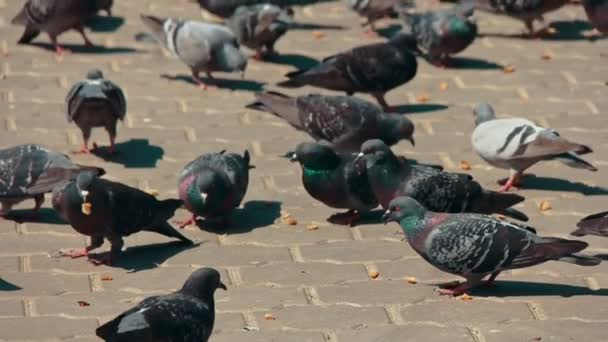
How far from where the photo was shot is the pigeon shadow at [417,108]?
1375 centimetres

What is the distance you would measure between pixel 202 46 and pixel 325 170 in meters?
3.55

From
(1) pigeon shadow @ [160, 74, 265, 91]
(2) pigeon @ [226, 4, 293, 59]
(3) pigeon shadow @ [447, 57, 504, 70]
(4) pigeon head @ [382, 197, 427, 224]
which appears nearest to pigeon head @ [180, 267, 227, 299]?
(4) pigeon head @ [382, 197, 427, 224]

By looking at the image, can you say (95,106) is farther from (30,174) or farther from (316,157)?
(316,157)

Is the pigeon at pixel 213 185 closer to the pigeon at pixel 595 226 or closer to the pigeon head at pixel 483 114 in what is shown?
the pigeon head at pixel 483 114

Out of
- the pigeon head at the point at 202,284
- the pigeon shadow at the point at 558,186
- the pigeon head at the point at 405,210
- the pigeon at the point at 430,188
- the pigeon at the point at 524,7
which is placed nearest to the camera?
the pigeon head at the point at 202,284

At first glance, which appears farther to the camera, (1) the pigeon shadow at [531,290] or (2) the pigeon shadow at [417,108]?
(2) the pigeon shadow at [417,108]

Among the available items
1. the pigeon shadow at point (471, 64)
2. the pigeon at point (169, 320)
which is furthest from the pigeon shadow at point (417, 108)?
the pigeon at point (169, 320)

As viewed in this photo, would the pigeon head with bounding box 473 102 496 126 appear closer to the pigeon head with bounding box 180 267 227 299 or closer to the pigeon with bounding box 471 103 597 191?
the pigeon with bounding box 471 103 597 191

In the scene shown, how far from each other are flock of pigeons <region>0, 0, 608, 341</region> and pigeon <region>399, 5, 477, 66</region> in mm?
13

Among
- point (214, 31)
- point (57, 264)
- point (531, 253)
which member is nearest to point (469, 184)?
point (531, 253)

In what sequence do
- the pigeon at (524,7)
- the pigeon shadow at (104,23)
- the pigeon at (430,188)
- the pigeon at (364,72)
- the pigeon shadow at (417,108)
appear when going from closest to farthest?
1. the pigeon at (430,188)
2. the pigeon at (364,72)
3. the pigeon shadow at (417,108)
4. the pigeon at (524,7)
5. the pigeon shadow at (104,23)

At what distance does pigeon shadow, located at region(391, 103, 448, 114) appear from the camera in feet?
45.1

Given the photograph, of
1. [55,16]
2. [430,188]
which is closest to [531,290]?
[430,188]

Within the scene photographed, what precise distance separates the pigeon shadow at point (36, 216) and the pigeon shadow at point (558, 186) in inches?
138
